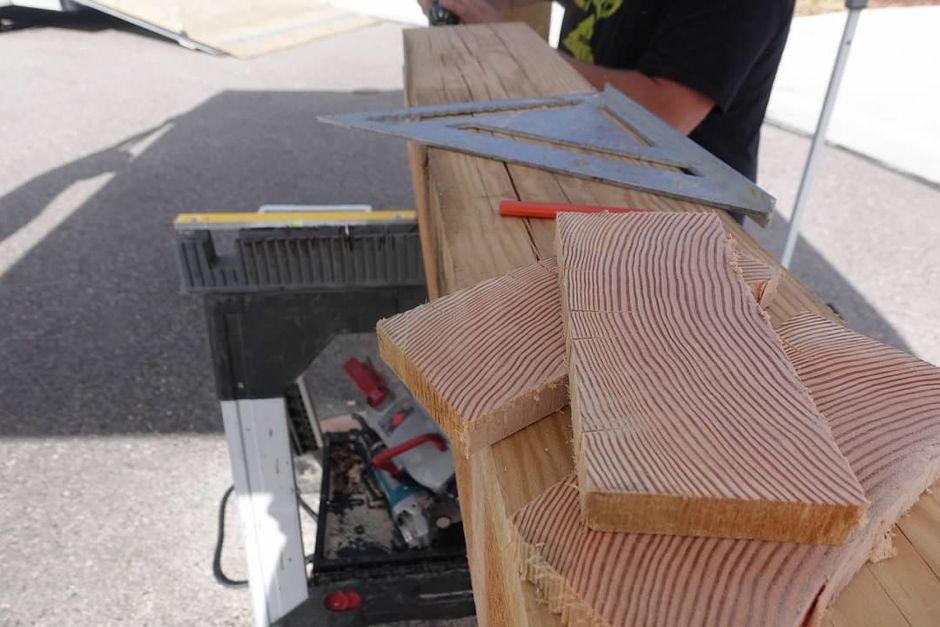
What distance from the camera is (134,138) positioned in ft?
18.5

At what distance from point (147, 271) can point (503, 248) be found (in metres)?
3.61

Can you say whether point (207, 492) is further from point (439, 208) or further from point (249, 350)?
point (439, 208)

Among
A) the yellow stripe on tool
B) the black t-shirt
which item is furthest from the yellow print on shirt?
the yellow stripe on tool

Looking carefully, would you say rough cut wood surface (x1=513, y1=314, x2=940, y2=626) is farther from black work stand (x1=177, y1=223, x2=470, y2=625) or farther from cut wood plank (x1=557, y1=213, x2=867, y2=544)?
black work stand (x1=177, y1=223, x2=470, y2=625)

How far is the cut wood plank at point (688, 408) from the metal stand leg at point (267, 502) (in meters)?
1.12

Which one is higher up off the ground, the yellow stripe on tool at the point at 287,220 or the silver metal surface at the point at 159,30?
the yellow stripe on tool at the point at 287,220

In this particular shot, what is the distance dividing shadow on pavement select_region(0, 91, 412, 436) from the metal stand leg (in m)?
1.27

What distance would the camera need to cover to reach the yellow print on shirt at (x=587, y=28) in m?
1.93

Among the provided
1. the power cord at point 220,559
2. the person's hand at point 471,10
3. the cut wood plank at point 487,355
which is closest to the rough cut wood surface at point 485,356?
the cut wood plank at point 487,355

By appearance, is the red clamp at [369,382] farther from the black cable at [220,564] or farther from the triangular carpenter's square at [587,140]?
the triangular carpenter's square at [587,140]

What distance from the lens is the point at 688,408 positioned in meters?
Result: 0.47

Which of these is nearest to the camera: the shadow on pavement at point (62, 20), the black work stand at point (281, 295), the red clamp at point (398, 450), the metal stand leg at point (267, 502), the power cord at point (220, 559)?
the black work stand at point (281, 295)

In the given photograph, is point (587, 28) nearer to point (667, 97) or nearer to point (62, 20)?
point (667, 97)

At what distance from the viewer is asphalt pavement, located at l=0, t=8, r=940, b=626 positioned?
92.0 inches
